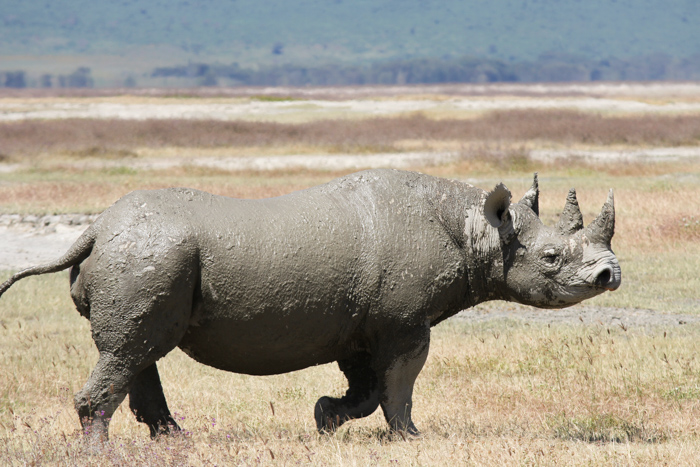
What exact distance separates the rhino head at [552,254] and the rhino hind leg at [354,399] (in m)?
1.25

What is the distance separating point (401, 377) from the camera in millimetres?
5992

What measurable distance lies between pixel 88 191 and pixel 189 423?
15.0m

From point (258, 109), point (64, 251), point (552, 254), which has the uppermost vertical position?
point (552, 254)

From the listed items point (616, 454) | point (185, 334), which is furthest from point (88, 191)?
point (616, 454)

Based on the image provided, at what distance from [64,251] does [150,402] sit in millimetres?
9968

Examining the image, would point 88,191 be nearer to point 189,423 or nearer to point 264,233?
point 189,423

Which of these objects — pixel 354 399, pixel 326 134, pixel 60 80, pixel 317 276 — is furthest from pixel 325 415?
pixel 60 80

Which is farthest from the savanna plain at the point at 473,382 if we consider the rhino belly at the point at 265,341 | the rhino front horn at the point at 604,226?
the rhino front horn at the point at 604,226

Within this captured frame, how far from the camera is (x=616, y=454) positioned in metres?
5.49

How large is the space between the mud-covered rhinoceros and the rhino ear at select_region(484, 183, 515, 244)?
0.01 meters

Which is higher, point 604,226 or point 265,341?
point 604,226

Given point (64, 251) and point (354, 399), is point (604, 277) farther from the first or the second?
point (64, 251)

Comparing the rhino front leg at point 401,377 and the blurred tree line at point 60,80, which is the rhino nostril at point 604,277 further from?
the blurred tree line at point 60,80

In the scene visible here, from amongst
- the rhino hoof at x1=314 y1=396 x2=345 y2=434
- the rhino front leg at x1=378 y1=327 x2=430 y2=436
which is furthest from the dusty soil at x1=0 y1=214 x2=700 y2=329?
the rhino hoof at x1=314 y1=396 x2=345 y2=434
